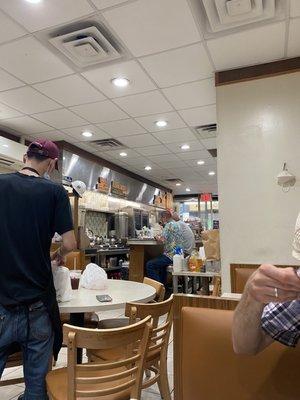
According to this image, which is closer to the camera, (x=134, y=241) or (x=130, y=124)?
(x=130, y=124)

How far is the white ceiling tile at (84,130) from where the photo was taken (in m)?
5.54

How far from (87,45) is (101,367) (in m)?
2.86

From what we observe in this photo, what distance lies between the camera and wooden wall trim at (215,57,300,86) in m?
3.49

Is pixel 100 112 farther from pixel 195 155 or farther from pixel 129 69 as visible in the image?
pixel 195 155

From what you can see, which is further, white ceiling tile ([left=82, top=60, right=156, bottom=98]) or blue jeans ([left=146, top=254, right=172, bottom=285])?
blue jeans ([left=146, top=254, right=172, bottom=285])

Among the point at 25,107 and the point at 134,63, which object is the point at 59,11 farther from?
the point at 25,107

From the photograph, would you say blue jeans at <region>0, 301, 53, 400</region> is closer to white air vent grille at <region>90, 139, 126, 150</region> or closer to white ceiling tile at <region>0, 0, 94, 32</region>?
white ceiling tile at <region>0, 0, 94, 32</region>

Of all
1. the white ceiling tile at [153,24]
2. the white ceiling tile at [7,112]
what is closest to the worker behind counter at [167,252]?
the white ceiling tile at [7,112]

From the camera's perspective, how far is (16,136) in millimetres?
5910

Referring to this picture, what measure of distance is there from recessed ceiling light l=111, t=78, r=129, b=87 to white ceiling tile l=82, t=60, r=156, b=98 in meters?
0.05

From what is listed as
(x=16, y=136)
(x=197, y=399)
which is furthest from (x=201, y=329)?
(x=16, y=136)

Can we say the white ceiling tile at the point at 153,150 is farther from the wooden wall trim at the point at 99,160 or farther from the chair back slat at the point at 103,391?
the chair back slat at the point at 103,391

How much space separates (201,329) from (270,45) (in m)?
3.06

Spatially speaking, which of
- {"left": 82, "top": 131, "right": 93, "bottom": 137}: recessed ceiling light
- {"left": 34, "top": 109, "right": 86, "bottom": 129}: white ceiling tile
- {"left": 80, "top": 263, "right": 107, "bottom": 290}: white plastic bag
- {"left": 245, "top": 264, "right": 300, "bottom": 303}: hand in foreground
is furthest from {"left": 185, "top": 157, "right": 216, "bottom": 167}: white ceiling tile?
{"left": 245, "top": 264, "right": 300, "bottom": 303}: hand in foreground
